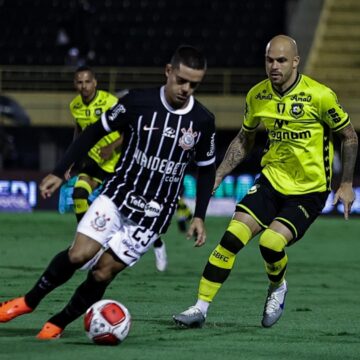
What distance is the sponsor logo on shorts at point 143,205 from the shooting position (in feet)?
24.9

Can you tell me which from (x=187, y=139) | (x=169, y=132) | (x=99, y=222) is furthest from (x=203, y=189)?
(x=99, y=222)

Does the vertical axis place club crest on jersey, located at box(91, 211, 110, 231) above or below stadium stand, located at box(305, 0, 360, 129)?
above

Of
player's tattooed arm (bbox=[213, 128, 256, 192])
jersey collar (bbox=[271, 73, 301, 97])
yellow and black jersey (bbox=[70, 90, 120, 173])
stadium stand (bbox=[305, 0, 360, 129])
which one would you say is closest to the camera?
jersey collar (bbox=[271, 73, 301, 97])

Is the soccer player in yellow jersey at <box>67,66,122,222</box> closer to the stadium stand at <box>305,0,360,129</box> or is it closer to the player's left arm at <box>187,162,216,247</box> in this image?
the player's left arm at <box>187,162,216,247</box>

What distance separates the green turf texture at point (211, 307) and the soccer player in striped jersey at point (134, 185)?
13.6 inches

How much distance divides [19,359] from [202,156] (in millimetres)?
2085

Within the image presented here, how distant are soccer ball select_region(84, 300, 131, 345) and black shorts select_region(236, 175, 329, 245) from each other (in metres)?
1.72

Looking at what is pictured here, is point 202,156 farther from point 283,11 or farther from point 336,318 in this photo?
point 283,11

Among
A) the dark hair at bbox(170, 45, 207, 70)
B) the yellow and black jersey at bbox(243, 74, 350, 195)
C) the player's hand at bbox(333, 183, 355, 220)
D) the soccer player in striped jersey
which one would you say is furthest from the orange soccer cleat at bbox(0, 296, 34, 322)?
the player's hand at bbox(333, 183, 355, 220)

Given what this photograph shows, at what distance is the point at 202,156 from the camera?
26.1 ft

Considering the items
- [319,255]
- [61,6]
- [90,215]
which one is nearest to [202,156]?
[90,215]

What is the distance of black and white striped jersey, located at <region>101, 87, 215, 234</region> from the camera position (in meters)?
7.62

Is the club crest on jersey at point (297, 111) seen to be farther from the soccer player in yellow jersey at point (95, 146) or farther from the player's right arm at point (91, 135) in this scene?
the soccer player in yellow jersey at point (95, 146)

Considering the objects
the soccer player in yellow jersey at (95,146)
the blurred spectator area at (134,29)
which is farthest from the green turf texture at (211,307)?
the blurred spectator area at (134,29)
